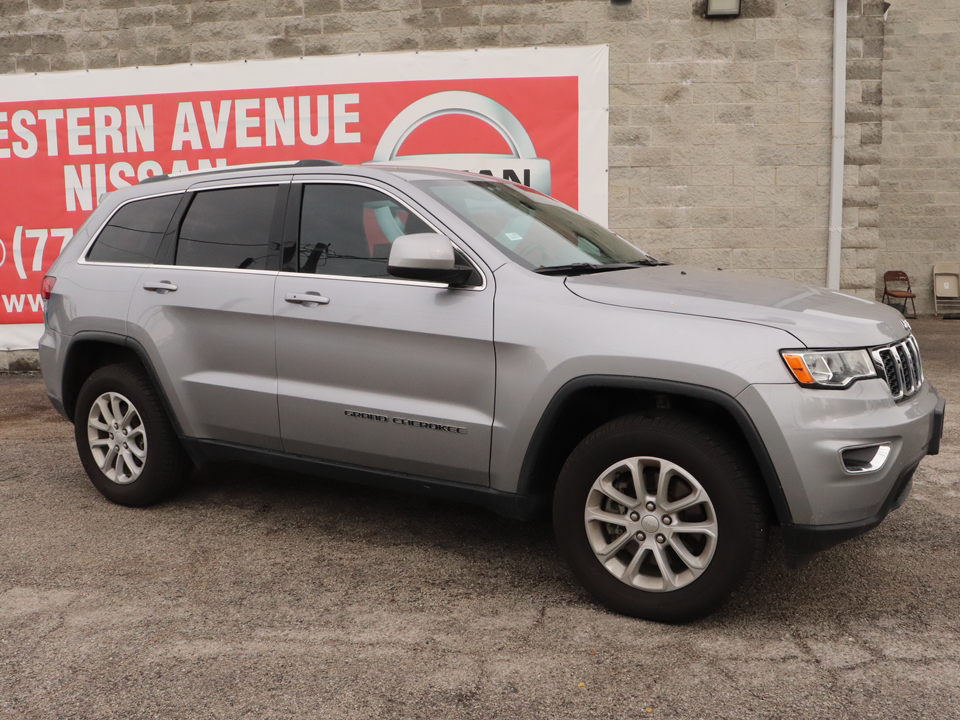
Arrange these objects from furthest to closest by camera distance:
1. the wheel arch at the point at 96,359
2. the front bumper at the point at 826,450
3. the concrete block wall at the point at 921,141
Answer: the concrete block wall at the point at 921,141
the wheel arch at the point at 96,359
the front bumper at the point at 826,450

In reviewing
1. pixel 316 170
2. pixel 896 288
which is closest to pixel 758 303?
pixel 316 170

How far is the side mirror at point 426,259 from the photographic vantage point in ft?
11.6

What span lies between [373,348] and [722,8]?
6362 mm

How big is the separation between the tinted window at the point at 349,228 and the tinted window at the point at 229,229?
248 mm

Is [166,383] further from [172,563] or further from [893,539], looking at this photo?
[893,539]

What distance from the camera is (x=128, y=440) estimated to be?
483 cm

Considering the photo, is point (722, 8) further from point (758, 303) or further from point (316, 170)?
point (758, 303)

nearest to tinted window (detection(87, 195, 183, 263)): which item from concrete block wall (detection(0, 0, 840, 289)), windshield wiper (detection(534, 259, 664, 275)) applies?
windshield wiper (detection(534, 259, 664, 275))

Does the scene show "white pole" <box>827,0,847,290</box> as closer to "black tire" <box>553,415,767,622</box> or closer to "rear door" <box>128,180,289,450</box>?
"black tire" <box>553,415,767,622</box>

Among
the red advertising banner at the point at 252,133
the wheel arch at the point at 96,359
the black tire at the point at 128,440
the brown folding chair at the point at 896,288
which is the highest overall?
the red advertising banner at the point at 252,133

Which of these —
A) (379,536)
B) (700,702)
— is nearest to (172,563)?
(379,536)

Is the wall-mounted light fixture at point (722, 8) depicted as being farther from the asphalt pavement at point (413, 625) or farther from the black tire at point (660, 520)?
the black tire at point (660, 520)

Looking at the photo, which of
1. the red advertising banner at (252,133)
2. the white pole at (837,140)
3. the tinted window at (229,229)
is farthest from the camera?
the red advertising banner at (252,133)

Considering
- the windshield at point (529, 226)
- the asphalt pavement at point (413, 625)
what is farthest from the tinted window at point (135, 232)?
the windshield at point (529, 226)
